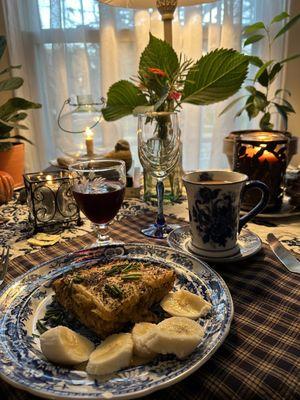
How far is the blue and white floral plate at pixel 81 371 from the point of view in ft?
1.17

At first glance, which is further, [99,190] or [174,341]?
[99,190]

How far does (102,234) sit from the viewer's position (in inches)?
32.4

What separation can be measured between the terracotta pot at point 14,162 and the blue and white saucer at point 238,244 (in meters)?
0.76

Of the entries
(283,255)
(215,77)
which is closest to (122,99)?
(215,77)

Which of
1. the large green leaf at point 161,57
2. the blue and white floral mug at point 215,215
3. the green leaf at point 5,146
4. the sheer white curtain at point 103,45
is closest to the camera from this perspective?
the blue and white floral mug at point 215,215

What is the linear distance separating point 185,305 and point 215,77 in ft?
2.20

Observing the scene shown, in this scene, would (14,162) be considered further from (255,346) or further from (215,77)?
(255,346)

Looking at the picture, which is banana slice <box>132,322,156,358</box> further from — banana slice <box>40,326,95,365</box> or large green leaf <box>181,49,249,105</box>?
large green leaf <box>181,49,249,105</box>

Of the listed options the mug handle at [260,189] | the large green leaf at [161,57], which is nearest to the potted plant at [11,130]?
the large green leaf at [161,57]

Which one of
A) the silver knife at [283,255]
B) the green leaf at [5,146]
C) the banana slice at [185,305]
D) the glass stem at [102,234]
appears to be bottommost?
the glass stem at [102,234]

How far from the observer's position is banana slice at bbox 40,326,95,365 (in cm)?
40

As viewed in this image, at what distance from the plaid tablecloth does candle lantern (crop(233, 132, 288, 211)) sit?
253mm

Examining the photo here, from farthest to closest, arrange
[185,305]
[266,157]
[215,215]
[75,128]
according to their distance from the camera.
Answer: [75,128]
[266,157]
[215,215]
[185,305]

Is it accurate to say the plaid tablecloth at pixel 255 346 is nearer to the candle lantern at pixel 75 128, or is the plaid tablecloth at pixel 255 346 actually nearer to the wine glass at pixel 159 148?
the wine glass at pixel 159 148
